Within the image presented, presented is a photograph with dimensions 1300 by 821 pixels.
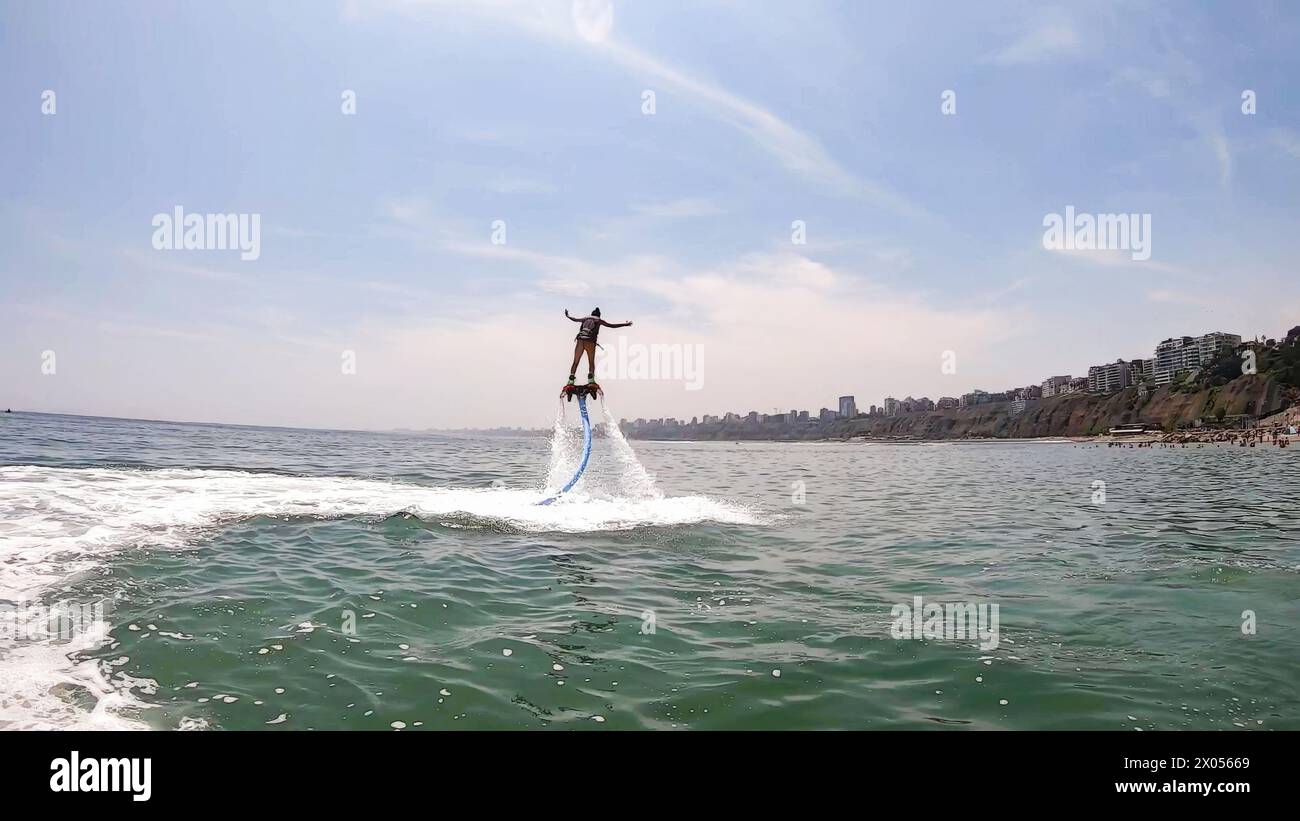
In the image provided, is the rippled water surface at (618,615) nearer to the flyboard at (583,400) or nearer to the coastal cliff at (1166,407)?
the flyboard at (583,400)

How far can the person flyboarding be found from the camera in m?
19.4

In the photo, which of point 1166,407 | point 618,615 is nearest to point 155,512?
point 618,615

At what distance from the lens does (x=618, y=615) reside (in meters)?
9.55

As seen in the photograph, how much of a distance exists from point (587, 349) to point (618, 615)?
11.4 meters

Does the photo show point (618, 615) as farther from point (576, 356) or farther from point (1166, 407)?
point (1166, 407)

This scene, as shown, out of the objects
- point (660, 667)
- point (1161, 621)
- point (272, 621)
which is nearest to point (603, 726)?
point (660, 667)

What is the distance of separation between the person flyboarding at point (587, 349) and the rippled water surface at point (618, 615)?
398 cm

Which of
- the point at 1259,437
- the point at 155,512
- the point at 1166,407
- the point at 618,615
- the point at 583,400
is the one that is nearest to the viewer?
the point at 618,615

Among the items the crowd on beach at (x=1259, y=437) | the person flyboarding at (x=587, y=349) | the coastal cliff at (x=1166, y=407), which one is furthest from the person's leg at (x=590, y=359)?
the coastal cliff at (x=1166, y=407)

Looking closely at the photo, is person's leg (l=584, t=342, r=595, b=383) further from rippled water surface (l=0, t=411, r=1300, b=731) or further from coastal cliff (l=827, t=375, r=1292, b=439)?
coastal cliff (l=827, t=375, r=1292, b=439)

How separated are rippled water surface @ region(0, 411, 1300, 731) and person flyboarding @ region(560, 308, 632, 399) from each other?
398 cm

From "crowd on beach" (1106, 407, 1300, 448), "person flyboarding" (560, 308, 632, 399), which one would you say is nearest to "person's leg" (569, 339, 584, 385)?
"person flyboarding" (560, 308, 632, 399)
